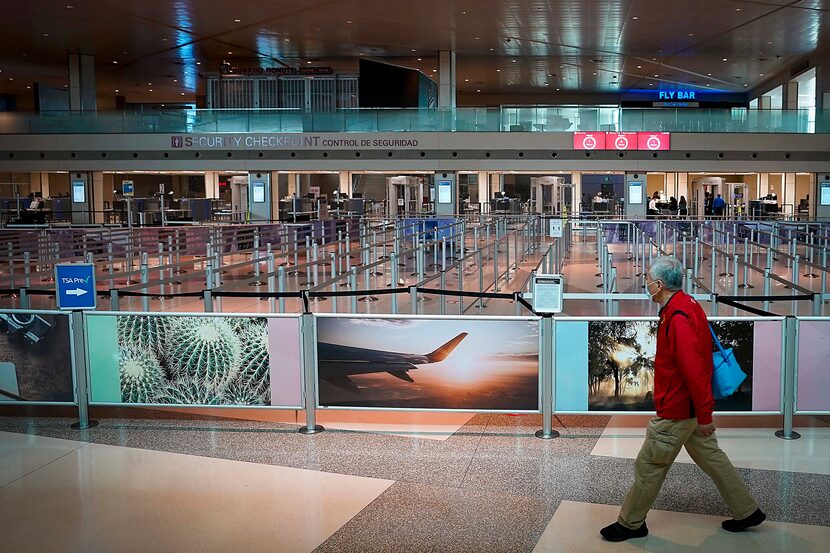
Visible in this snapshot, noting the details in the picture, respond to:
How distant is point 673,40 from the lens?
33531 millimetres

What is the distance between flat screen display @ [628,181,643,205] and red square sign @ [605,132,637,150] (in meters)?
1.63

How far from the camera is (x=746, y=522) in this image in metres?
4.84

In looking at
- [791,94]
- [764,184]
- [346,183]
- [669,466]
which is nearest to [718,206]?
[791,94]

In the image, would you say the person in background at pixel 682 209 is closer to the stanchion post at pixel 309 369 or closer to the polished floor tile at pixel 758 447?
the polished floor tile at pixel 758 447

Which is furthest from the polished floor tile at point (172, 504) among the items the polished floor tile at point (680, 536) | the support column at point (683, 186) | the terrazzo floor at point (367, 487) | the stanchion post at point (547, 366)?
the support column at point (683, 186)

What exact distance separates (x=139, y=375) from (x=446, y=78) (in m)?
30.7

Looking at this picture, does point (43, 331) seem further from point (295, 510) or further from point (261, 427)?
point (295, 510)

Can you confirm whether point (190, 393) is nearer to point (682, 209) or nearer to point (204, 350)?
point (204, 350)

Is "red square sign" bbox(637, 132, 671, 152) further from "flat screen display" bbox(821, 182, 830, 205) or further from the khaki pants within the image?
the khaki pants

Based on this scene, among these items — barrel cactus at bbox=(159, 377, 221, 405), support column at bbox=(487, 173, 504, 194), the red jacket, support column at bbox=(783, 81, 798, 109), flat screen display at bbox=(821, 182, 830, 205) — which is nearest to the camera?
the red jacket

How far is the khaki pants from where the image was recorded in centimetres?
463

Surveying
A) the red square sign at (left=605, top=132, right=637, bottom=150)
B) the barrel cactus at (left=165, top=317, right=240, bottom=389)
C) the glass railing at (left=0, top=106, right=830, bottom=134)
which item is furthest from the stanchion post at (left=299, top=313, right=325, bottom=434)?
the red square sign at (left=605, top=132, right=637, bottom=150)

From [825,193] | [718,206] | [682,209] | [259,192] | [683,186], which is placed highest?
[683,186]

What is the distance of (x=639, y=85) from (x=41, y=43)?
1180 inches
